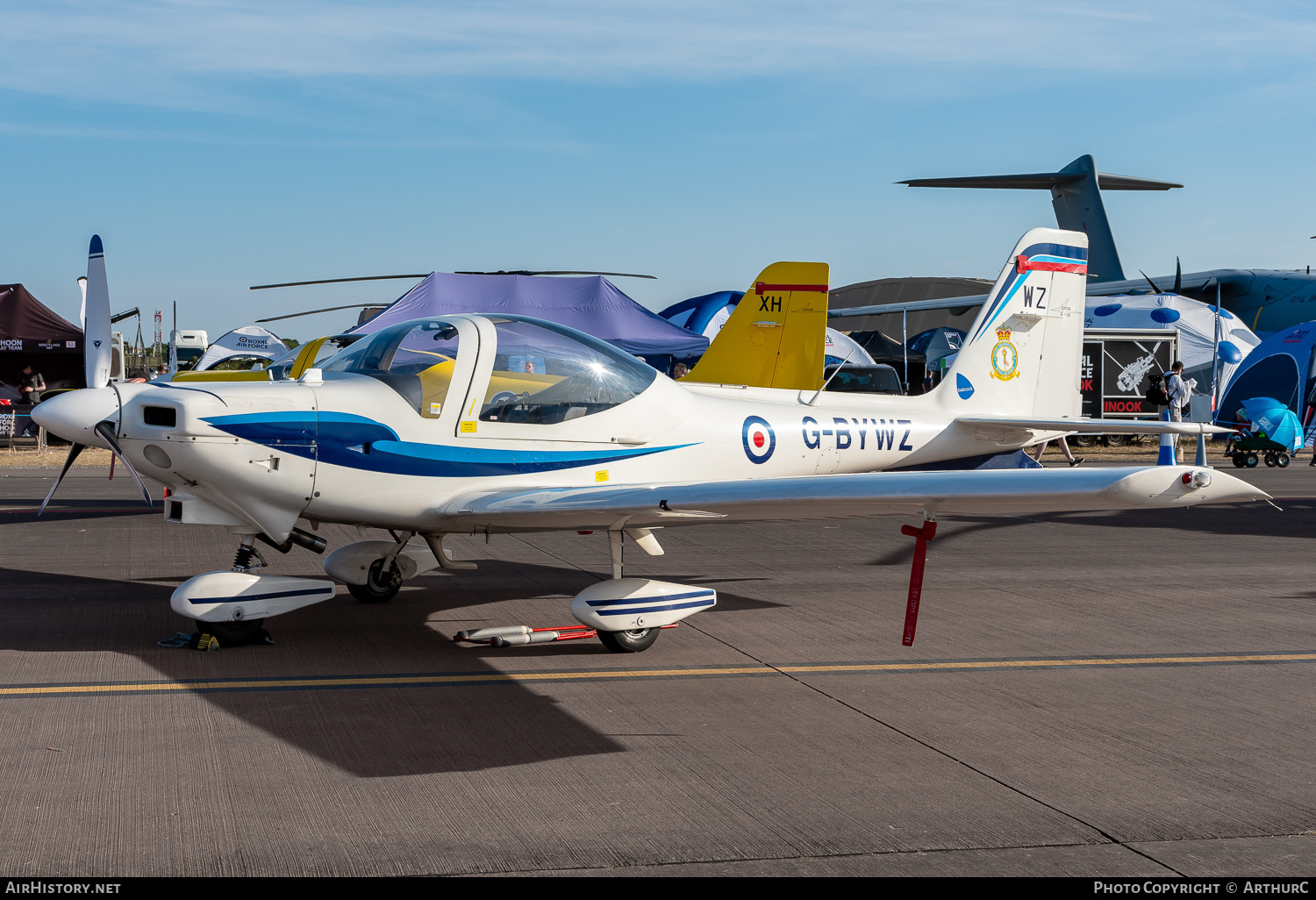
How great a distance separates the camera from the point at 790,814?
3.95 m

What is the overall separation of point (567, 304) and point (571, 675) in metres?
15.3

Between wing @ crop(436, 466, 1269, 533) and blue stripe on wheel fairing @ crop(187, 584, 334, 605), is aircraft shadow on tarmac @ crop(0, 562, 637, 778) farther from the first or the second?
wing @ crop(436, 466, 1269, 533)

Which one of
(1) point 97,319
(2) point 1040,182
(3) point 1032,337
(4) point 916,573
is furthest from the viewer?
(2) point 1040,182

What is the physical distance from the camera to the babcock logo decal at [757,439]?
7.87m

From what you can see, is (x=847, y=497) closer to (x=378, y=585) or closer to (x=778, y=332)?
(x=378, y=585)

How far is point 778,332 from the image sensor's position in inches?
553

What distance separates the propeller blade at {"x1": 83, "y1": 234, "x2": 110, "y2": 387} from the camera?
7391 millimetres

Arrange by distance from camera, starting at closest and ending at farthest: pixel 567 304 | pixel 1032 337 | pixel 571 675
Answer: pixel 571 675, pixel 1032 337, pixel 567 304

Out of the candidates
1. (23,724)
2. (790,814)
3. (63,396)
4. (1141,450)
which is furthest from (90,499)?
(1141,450)

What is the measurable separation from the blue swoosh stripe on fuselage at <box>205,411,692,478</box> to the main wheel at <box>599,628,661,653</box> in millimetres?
1133

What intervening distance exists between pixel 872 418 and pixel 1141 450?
19.4 meters

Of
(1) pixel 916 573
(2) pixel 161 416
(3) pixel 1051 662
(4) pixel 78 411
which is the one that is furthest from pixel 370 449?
(3) pixel 1051 662

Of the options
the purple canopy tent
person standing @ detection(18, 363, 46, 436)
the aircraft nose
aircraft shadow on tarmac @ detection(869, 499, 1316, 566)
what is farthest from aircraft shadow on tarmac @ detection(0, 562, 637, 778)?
person standing @ detection(18, 363, 46, 436)

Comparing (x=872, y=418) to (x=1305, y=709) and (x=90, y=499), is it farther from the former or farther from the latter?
(x=90, y=499)
